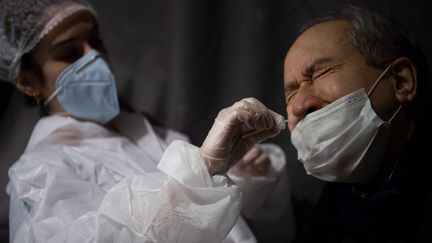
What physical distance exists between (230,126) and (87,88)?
62 cm

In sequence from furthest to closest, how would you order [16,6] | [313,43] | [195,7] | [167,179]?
[195,7], [16,6], [313,43], [167,179]

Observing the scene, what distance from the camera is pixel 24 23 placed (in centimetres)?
139

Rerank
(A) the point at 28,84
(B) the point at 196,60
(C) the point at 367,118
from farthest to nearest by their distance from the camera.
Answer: (B) the point at 196,60 → (A) the point at 28,84 → (C) the point at 367,118

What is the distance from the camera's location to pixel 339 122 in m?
0.99

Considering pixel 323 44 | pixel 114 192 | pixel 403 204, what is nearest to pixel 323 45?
pixel 323 44

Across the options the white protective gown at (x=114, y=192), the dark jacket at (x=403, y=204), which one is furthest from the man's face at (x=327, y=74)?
the white protective gown at (x=114, y=192)

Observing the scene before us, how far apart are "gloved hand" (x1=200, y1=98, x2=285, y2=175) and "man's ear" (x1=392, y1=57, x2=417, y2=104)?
28 centimetres

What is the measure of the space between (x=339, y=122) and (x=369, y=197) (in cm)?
23

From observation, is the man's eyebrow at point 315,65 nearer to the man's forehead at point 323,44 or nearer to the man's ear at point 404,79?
the man's forehead at point 323,44

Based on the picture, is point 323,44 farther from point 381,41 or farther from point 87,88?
point 87,88

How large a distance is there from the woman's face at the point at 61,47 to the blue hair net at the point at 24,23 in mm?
25

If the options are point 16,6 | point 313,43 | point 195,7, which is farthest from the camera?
point 195,7

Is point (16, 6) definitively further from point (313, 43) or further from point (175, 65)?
point (313, 43)

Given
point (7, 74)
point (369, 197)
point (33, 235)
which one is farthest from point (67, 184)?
point (369, 197)
